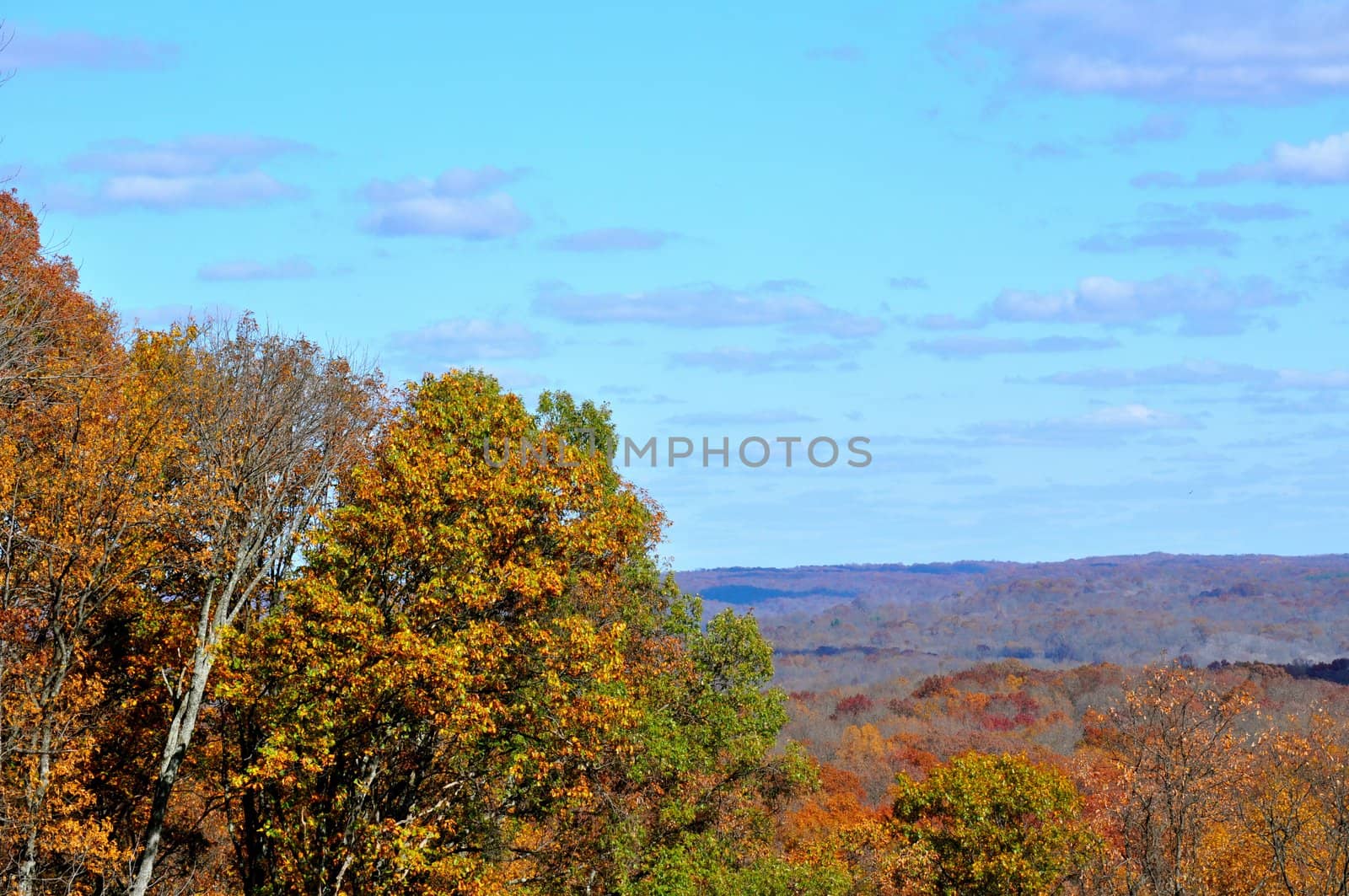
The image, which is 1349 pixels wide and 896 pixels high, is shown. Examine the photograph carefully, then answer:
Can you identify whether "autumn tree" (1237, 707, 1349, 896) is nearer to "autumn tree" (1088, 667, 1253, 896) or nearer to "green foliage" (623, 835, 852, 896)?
"autumn tree" (1088, 667, 1253, 896)

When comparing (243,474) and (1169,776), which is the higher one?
(243,474)

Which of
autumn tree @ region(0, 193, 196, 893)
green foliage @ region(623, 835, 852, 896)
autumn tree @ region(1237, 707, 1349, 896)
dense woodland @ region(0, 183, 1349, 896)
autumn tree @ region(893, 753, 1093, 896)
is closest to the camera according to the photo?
dense woodland @ region(0, 183, 1349, 896)

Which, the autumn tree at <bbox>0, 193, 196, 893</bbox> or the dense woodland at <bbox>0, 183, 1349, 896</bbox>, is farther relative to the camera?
the autumn tree at <bbox>0, 193, 196, 893</bbox>

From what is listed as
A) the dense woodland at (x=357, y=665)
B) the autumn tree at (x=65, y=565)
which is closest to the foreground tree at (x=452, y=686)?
the dense woodland at (x=357, y=665)

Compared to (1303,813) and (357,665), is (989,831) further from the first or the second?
(357,665)

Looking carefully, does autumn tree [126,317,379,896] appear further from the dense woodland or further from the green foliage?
the green foliage

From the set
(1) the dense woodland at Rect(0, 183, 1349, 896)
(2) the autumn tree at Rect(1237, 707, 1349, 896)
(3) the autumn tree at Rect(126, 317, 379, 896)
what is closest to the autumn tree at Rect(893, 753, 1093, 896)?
(2) the autumn tree at Rect(1237, 707, 1349, 896)

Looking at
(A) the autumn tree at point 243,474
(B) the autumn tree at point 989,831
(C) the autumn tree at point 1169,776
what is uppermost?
(A) the autumn tree at point 243,474

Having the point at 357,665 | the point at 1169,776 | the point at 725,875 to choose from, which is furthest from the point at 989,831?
the point at 357,665

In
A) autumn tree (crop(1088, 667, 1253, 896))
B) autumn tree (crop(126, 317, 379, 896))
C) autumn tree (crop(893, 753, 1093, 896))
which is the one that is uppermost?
autumn tree (crop(126, 317, 379, 896))

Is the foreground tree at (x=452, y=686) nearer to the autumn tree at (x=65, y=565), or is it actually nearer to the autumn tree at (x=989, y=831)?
the autumn tree at (x=65, y=565)

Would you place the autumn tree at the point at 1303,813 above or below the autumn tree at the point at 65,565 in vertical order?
below

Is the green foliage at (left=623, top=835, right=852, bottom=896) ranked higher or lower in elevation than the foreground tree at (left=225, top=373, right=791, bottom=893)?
lower

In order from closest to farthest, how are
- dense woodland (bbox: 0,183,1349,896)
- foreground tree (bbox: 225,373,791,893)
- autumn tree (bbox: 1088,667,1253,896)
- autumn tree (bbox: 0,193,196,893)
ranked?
foreground tree (bbox: 225,373,791,893) → dense woodland (bbox: 0,183,1349,896) → autumn tree (bbox: 1088,667,1253,896) → autumn tree (bbox: 0,193,196,893)
